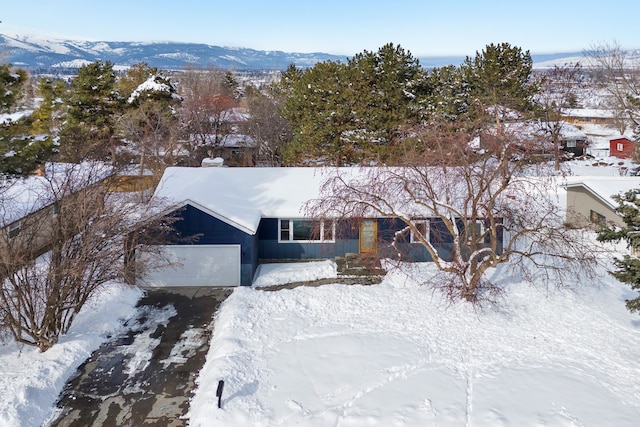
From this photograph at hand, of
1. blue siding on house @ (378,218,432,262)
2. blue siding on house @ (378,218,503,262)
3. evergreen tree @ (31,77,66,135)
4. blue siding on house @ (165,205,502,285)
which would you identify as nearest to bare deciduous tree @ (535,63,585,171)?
blue siding on house @ (378,218,503,262)

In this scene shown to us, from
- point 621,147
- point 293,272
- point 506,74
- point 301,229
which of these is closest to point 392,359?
point 293,272

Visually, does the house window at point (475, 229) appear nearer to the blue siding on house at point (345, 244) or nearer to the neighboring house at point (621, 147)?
the blue siding on house at point (345, 244)

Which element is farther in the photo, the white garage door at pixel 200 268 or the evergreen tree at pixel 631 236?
the white garage door at pixel 200 268

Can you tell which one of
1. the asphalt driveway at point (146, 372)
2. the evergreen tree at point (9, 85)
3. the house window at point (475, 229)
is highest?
the evergreen tree at point (9, 85)

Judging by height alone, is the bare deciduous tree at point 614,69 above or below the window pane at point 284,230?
above

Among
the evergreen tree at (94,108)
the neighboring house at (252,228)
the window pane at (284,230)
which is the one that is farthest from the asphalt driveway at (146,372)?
the evergreen tree at (94,108)

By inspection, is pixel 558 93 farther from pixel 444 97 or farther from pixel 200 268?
pixel 200 268

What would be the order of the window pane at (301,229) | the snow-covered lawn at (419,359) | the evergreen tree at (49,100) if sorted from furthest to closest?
the evergreen tree at (49,100)
the window pane at (301,229)
the snow-covered lawn at (419,359)
